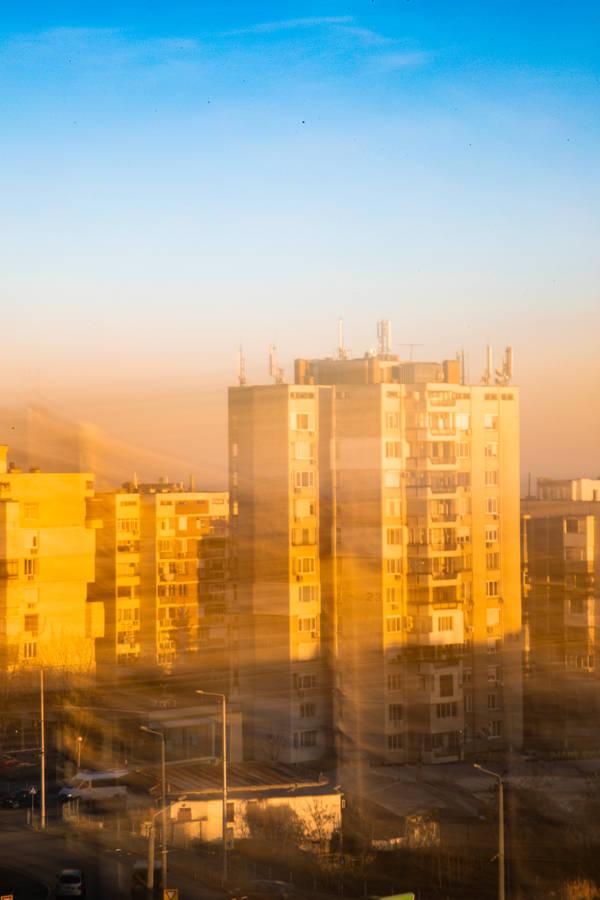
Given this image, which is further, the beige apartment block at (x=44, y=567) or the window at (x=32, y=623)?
the window at (x=32, y=623)

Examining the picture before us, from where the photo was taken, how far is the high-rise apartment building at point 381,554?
21.6 feet

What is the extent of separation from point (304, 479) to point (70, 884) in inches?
132

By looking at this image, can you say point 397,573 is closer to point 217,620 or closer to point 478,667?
point 478,667

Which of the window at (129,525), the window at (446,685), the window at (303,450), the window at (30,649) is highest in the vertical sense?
the window at (303,450)

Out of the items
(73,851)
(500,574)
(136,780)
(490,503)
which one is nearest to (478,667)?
(500,574)

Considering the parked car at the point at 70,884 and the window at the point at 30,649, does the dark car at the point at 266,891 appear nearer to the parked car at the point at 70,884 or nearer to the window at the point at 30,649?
the parked car at the point at 70,884

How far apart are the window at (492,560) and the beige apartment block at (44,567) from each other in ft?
8.99

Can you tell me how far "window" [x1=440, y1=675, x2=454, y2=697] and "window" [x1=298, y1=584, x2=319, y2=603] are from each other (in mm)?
1032

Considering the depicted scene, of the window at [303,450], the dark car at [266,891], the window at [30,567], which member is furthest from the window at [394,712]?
the window at [30,567]

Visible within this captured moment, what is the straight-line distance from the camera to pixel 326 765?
20.3 ft

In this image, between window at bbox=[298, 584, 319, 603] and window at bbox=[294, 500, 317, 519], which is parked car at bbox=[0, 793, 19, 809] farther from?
window at bbox=[294, 500, 317, 519]

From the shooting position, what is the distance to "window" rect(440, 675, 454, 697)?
6691 millimetres

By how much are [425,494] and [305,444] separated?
2.99 ft

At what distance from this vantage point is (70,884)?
390 cm
